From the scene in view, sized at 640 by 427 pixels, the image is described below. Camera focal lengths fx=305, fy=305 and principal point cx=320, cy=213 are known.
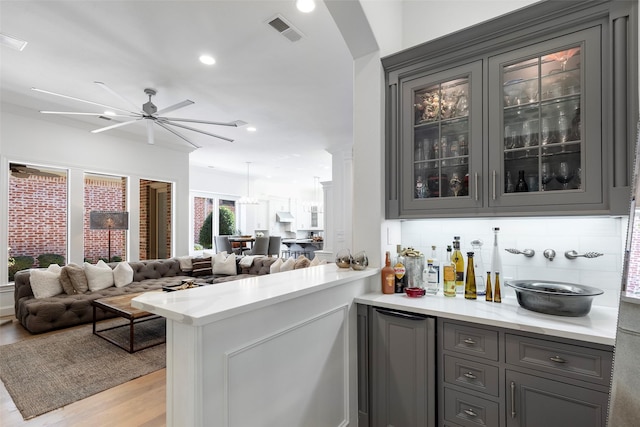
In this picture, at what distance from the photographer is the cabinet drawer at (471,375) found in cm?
152

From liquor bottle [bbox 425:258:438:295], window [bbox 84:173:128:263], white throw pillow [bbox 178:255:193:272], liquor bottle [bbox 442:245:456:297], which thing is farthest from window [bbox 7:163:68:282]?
liquor bottle [bbox 442:245:456:297]

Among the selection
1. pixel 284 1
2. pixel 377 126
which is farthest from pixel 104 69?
pixel 377 126

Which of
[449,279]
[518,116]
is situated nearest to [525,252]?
[449,279]

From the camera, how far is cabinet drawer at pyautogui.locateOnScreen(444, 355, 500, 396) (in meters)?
1.52

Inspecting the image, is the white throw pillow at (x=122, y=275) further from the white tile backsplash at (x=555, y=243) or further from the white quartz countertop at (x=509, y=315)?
the white tile backsplash at (x=555, y=243)

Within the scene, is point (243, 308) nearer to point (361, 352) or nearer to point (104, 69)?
point (361, 352)

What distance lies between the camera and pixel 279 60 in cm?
338

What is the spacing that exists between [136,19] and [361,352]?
10.8 feet

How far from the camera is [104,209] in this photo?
5.81 m

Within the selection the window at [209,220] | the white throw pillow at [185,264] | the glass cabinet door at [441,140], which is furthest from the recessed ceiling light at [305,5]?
the window at [209,220]

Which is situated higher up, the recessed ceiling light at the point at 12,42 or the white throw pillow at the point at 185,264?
the recessed ceiling light at the point at 12,42

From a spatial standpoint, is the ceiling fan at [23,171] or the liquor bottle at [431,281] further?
the ceiling fan at [23,171]

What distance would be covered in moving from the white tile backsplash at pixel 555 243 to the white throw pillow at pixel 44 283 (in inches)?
193

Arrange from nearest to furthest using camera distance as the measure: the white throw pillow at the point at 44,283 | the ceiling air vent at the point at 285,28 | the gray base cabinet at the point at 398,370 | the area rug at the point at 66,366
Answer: the gray base cabinet at the point at 398,370 < the area rug at the point at 66,366 < the ceiling air vent at the point at 285,28 < the white throw pillow at the point at 44,283
